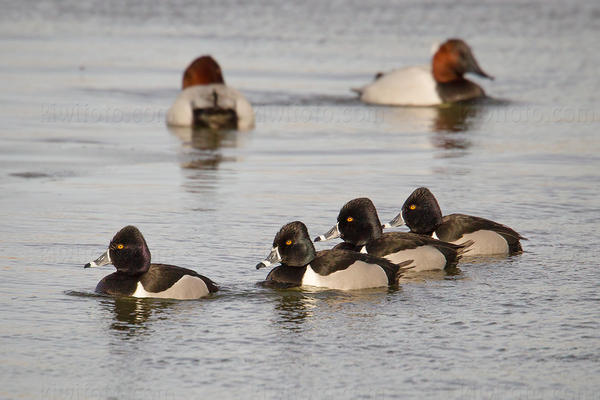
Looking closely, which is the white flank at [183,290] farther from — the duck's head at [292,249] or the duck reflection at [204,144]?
the duck reflection at [204,144]

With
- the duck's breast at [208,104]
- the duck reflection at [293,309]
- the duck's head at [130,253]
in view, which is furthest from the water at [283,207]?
the duck's breast at [208,104]

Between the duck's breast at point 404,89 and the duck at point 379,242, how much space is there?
434 inches

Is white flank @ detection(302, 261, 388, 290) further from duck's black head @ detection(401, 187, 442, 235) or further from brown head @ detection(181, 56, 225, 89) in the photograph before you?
brown head @ detection(181, 56, 225, 89)

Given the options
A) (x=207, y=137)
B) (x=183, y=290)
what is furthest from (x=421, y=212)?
(x=207, y=137)

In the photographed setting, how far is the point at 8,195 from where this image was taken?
12648 millimetres

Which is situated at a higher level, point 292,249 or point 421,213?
point 421,213

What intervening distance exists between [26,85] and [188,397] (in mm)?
15505

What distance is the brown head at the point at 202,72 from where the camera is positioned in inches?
761

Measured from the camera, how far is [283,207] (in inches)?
484

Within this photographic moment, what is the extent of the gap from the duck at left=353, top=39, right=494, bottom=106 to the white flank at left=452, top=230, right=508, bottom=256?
1055 cm

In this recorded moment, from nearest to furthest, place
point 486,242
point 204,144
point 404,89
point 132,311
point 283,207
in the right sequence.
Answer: point 132,311 < point 486,242 < point 283,207 < point 204,144 < point 404,89

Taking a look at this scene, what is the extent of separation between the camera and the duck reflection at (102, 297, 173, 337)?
26.8 ft

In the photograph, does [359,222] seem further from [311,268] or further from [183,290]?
[183,290]

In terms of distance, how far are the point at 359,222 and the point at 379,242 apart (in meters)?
0.24
